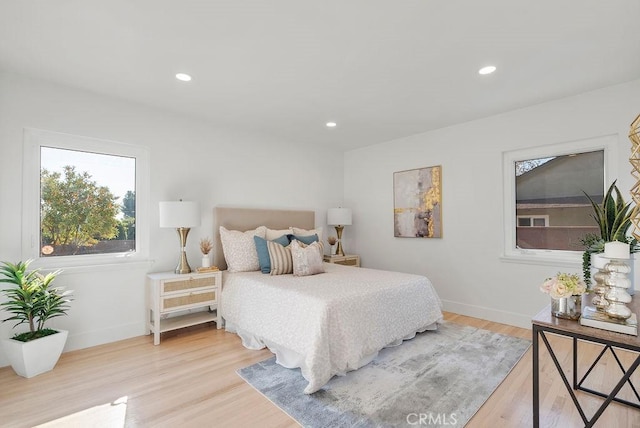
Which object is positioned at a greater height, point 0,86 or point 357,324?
point 0,86

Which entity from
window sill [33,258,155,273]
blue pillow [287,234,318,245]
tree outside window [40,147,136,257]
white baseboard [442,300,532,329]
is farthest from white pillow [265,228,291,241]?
white baseboard [442,300,532,329]

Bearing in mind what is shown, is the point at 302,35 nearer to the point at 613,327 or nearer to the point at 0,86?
the point at 613,327

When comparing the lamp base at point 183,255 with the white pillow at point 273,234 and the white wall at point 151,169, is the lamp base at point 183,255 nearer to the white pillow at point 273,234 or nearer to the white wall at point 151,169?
the white wall at point 151,169

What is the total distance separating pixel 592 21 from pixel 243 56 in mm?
2407

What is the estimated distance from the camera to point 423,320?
123 inches

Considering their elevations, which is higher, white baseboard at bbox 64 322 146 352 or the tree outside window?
the tree outside window

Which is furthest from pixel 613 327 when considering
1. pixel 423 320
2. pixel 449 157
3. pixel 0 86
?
pixel 0 86

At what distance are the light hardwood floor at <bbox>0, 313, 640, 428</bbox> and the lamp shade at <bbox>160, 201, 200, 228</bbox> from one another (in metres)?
1.26

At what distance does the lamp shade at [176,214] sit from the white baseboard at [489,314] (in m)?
3.47

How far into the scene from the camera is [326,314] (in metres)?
2.30

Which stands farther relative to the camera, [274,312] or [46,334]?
[274,312]

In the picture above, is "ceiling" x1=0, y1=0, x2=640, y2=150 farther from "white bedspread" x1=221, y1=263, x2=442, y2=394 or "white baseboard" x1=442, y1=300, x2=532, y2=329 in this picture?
"white baseboard" x1=442, y1=300, x2=532, y2=329

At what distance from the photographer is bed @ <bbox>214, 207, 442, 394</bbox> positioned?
2.32 m

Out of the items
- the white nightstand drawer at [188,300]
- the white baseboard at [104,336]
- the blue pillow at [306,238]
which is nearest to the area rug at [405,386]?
the white nightstand drawer at [188,300]
